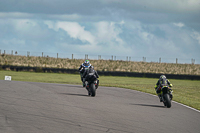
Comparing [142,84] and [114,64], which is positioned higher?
[114,64]

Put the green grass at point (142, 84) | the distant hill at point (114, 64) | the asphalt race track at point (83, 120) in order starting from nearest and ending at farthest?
the asphalt race track at point (83, 120) < the green grass at point (142, 84) < the distant hill at point (114, 64)

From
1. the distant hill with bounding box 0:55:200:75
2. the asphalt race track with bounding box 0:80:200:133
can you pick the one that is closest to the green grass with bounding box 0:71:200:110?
the asphalt race track with bounding box 0:80:200:133

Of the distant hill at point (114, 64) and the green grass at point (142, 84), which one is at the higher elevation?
the distant hill at point (114, 64)

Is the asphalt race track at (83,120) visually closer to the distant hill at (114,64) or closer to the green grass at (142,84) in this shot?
the green grass at (142,84)

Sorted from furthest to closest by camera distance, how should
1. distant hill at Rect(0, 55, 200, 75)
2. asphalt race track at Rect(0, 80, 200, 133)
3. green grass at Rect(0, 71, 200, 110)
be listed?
distant hill at Rect(0, 55, 200, 75) < green grass at Rect(0, 71, 200, 110) < asphalt race track at Rect(0, 80, 200, 133)

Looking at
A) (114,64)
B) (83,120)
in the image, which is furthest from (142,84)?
(114,64)

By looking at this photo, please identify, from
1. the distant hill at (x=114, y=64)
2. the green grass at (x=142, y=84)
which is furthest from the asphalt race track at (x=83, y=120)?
the distant hill at (x=114, y=64)

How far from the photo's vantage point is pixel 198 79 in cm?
4406

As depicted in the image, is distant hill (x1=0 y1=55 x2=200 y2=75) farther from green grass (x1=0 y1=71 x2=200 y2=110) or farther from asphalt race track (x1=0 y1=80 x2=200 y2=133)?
asphalt race track (x1=0 y1=80 x2=200 y2=133)

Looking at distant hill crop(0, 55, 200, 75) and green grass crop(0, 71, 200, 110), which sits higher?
distant hill crop(0, 55, 200, 75)

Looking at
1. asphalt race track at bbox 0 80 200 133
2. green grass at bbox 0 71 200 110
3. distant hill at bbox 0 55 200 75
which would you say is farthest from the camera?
distant hill at bbox 0 55 200 75

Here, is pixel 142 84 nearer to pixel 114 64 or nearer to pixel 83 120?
pixel 83 120

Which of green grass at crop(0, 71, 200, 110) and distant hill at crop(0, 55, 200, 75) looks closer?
green grass at crop(0, 71, 200, 110)

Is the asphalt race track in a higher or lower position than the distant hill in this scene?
lower
